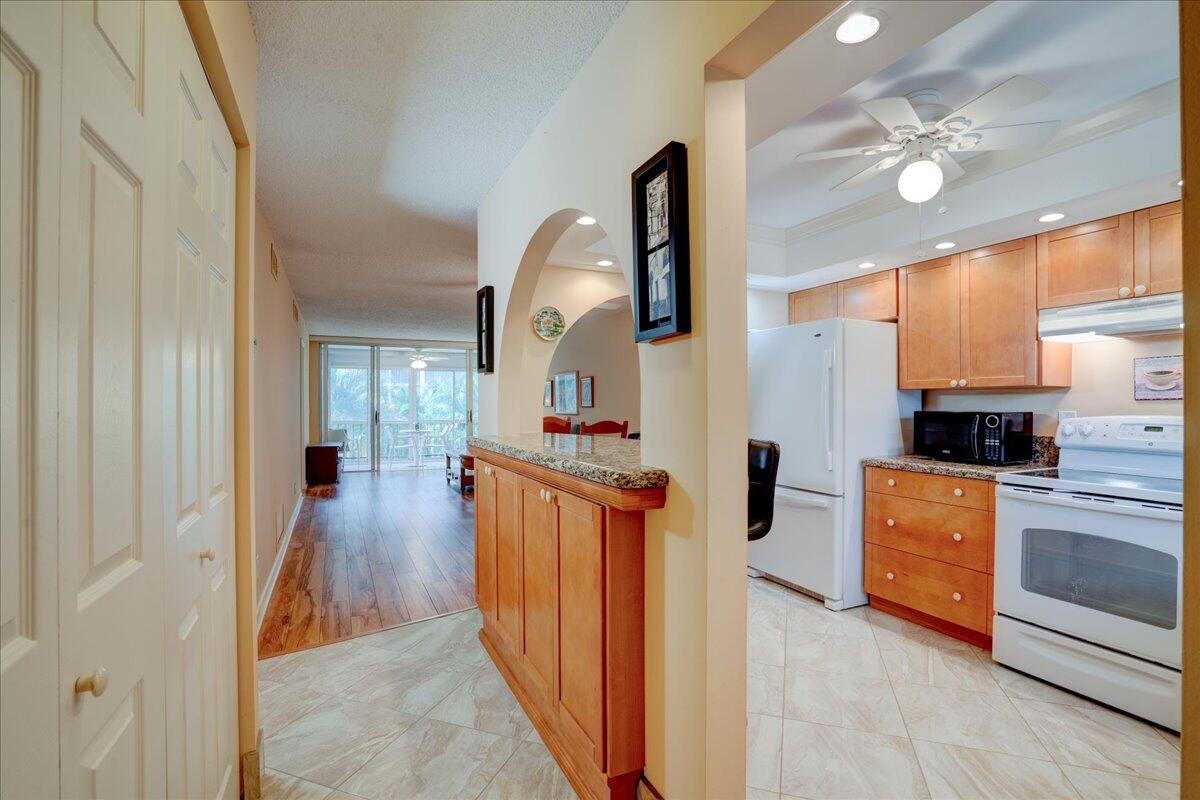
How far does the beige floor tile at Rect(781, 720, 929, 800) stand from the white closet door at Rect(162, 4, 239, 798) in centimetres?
166

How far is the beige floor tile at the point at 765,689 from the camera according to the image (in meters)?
2.18

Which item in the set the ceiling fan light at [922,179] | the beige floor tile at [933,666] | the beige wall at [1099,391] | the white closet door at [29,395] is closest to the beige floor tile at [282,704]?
the white closet door at [29,395]

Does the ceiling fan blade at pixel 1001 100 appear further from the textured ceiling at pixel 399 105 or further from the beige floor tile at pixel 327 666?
the beige floor tile at pixel 327 666

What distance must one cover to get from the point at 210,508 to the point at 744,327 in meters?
1.40

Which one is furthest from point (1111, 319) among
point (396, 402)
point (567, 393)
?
point (396, 402)

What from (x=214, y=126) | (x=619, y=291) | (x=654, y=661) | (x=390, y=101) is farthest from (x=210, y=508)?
(x=619, y=291)

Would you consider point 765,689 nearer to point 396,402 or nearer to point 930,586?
point 930,586

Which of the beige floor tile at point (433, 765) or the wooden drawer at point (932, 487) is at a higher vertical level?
the wooden drawer at point (932, 487)

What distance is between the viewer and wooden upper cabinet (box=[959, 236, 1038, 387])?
287cm

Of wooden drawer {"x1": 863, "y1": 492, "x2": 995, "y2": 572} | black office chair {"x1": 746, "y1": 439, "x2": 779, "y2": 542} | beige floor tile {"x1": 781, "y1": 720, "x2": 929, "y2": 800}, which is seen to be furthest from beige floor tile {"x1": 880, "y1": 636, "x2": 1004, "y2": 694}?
black office chair {"x1": 746, "y1": 439, "x2": 779, "y2": 542}

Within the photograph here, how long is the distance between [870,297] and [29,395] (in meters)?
3.97

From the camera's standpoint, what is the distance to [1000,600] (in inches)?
101

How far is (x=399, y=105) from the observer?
215 cm

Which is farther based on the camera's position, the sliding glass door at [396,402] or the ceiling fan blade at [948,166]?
the sliding glass door at [396,402]
